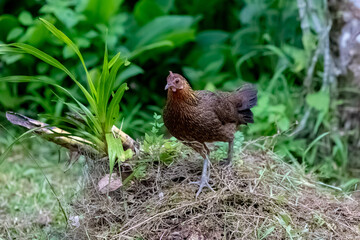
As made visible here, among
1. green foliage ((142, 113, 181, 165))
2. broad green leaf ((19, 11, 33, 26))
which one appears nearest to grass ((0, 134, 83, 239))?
green foliage ((142, 113, 181, 165))

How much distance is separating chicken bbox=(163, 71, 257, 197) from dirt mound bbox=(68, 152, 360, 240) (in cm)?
12

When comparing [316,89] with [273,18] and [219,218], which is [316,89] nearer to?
[273,18]

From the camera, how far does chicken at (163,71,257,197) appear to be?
2967 millimetres

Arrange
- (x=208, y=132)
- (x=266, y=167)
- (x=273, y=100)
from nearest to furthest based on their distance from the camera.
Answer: (x=208, y=132), (x=266, y=167), (x=273, y=100)

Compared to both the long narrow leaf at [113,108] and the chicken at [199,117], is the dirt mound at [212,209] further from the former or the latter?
the long narrow leaf at [113,108]

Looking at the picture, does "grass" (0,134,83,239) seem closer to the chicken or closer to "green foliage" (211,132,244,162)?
the chicken

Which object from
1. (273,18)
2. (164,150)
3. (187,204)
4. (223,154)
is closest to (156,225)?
(187,204)

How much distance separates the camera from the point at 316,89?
4715 mm

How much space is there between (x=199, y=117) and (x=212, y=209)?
1.90ft

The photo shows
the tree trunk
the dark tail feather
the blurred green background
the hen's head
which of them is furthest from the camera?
the blurred green background

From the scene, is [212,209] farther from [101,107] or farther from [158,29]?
[158,29]

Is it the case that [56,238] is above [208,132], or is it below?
below

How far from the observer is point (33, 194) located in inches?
160

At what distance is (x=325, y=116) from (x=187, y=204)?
82.8 inches
